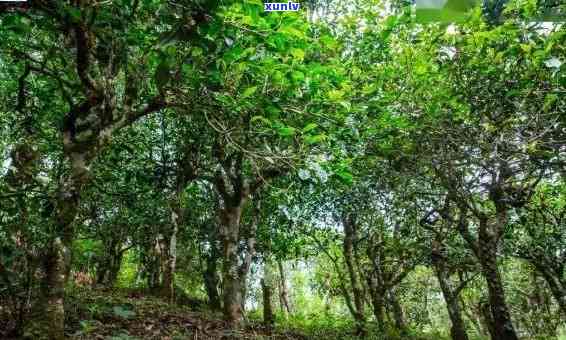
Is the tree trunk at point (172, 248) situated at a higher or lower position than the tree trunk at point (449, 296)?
higher

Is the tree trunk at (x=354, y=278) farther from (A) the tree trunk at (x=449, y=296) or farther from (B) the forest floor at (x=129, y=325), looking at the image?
(B) the forest floor at (x=129, y=325)

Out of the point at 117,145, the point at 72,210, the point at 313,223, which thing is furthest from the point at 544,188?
the point at 72,210

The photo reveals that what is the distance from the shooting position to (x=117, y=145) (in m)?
7.82

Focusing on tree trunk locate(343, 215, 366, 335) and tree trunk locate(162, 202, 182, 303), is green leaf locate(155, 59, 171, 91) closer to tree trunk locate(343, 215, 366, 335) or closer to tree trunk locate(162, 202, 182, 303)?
tree trunk locate(162, 202, 182, 303)

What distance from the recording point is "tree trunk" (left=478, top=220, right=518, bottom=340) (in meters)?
9.66

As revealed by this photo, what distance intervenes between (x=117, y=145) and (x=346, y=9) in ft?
26.3

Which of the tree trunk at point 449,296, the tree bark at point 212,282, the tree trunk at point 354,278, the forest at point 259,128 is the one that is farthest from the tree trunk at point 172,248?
the tree trunk at point 449,296

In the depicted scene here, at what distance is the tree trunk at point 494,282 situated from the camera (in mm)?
9664

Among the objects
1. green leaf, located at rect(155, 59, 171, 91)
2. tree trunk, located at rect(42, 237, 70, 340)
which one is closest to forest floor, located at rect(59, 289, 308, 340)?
tree trunk, located at rect(42, 237, 70, 340)

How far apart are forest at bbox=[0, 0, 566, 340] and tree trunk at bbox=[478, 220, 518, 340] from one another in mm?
40

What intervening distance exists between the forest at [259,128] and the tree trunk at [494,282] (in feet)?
0.13

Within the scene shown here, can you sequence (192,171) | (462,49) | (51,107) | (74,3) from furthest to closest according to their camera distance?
1. (192,171)
2. (51,107)
3. (462,49)
4. (74,3)

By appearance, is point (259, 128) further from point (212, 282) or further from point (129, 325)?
point (212, 282)

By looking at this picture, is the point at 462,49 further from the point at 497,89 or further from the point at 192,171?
the point at 192,171
